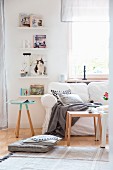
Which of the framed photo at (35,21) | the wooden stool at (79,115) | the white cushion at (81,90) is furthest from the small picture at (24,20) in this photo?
the wooden stool at (79,115)

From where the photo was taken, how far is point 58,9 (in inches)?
289

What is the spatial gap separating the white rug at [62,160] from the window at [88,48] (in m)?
2.60

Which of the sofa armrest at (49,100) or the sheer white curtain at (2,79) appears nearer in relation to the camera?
the sofa armrest at (49,100)

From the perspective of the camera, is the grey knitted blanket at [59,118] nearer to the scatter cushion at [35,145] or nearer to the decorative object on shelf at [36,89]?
the scatter cushion at [35,145]

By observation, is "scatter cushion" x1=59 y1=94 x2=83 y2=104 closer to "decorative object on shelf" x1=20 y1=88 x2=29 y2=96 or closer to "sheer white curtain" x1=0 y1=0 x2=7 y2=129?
"decorative object on shelf" x1=20 y1=88 x2=29 y2=96

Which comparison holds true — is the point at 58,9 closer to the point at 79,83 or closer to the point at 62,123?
the point at 79,83

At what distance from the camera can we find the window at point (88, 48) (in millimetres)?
7434

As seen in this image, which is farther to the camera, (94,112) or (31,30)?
(31,30)

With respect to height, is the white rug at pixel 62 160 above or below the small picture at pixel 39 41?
below

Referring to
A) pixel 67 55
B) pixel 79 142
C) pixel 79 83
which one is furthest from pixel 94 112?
pixel 67 55

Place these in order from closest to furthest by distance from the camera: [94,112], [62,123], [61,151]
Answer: [61,151]
[94,112]
[62,123]

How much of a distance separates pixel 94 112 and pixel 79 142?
0.56 m

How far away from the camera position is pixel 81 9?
282 inches

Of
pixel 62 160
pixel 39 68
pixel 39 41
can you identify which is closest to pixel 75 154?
pixel 62 160
